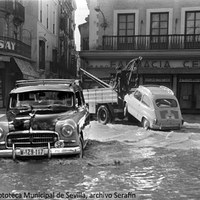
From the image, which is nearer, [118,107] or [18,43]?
[118,107]

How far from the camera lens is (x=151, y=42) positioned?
72.9 feet

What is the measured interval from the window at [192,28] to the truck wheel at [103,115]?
8797 millimetres

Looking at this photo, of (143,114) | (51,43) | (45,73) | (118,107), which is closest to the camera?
(143,114)

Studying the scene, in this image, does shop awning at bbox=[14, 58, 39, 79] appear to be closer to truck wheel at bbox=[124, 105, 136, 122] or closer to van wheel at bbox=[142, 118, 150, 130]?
truck wheel at bbox=[124, 105, 136, 122]

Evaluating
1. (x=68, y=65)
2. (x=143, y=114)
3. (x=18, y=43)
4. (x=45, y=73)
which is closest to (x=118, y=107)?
(x=143, y=114)

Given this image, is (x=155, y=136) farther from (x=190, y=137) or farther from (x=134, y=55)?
(x=134, y=55)

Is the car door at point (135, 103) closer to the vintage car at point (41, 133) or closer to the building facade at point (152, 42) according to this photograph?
the building facade at point (152, 42)

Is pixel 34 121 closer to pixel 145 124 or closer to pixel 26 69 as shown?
pixel 145 124

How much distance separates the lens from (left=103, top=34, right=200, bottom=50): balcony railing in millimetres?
21766

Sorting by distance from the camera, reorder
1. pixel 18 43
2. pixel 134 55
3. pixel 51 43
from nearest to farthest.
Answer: pixel 134 55 < pixel 18 43 < pixel 51 43

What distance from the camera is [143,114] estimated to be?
1423cm

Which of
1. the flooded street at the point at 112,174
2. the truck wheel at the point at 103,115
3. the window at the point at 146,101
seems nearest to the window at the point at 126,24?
the truck wheel at the point at 103,115

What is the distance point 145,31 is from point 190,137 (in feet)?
38.9

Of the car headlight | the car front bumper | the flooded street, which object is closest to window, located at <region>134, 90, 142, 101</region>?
the flooded street
